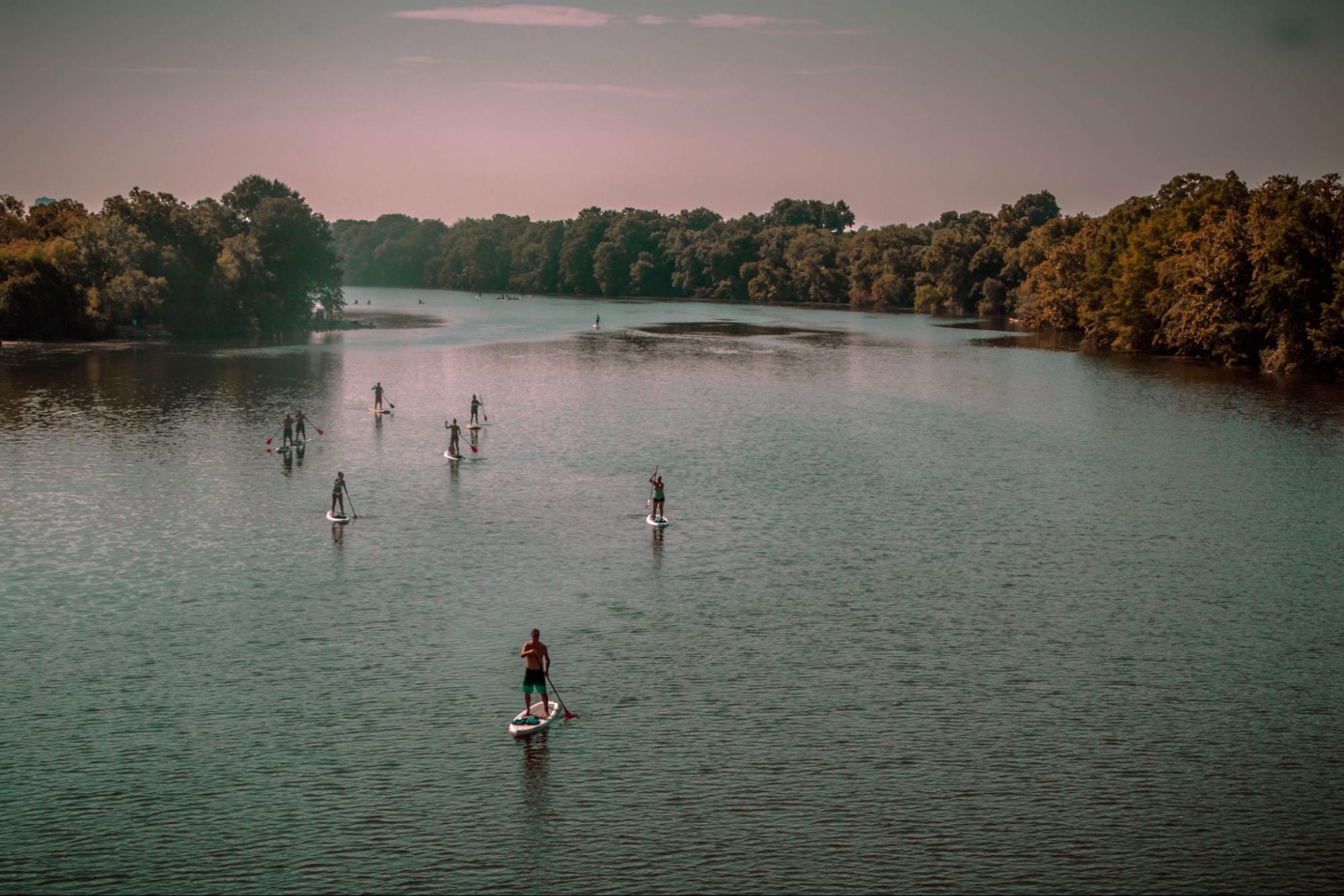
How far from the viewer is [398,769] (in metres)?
24.0

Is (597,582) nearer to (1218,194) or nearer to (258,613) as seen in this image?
(258,613)

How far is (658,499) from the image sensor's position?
145 ft

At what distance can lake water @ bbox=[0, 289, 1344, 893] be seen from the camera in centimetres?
2133

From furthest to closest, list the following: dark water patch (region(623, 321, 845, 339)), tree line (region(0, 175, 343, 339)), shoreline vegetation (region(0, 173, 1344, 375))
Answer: dark water patch (region(623, 321, 845, 339))
tree line (region(0, 175, 343, 339))
shoreline vegetation (region(0, 173, 1344, 375))

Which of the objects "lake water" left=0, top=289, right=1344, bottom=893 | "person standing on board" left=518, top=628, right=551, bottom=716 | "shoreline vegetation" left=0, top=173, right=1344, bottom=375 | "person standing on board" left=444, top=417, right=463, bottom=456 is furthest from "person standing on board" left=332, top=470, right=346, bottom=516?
"shoreline vegetation" left=0, top=173, right=1344, bottom=375

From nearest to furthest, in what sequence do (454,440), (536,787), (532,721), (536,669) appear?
(536,787), (532,721), (536,669), (454,440)

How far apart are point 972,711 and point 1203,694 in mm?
6149

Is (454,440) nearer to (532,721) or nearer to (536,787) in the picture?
(532,721)

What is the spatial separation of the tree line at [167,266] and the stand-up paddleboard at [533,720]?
362 ft

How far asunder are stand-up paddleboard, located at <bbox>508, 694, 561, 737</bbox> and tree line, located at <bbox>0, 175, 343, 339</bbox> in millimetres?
110357

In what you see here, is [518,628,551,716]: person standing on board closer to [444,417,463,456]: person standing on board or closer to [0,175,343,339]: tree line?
[444,417,463,456]: person standing on board

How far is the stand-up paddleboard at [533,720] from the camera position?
25562mm

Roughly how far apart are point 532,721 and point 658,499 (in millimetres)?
19031

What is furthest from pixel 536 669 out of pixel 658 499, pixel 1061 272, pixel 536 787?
pixel 1061 272
